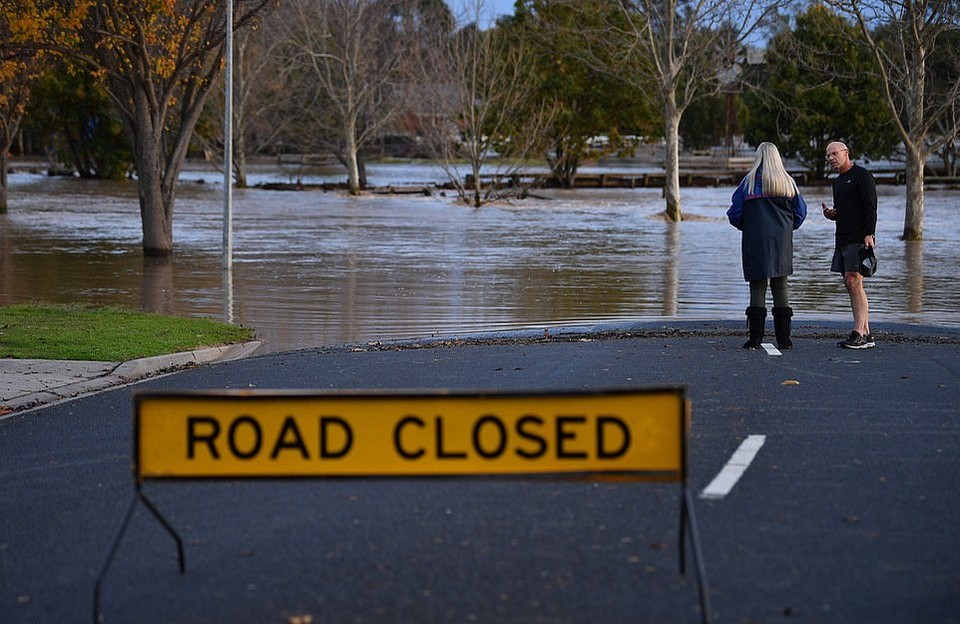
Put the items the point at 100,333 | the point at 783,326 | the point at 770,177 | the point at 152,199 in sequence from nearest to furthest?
1. the point at 770,177
2. the point at 783,326
3. the point at 100,333
4. the point at 152,199

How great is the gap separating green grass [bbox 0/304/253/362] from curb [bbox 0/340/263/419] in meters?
0.18

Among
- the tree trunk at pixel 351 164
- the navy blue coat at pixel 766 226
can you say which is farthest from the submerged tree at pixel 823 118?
the navy blue coat at pixel 766 226

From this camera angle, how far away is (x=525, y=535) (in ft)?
21.2

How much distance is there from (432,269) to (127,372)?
13289mm

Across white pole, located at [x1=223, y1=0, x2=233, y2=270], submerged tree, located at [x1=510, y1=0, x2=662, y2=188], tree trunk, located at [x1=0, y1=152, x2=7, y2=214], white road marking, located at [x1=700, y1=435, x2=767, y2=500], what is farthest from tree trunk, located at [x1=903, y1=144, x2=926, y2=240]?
submerged tree, located at [x1=510, y1=0, x2=662, y2=188]

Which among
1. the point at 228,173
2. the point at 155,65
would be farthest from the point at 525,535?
the point at 155,65

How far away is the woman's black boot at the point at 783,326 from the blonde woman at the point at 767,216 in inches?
12.3

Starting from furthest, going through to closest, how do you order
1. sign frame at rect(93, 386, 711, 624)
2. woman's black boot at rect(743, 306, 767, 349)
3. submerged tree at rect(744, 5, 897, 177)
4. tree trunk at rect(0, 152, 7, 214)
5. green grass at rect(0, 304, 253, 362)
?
submerged tree at rect(744, 5, 897, 177), tree trunk at rect(0, 152, 7, 214), green grass at rect(0, 304, 253, 362), woman's black boot at rect(743, 306, 767, 349), sign frame at rect(93, 386, 711, 624)

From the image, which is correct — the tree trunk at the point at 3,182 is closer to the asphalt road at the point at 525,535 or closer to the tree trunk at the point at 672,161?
the tree trunk at the point at 672,161

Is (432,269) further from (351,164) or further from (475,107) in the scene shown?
(351,164)

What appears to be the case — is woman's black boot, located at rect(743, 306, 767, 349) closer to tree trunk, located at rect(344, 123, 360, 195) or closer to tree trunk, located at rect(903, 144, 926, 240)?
tree trunk, located at rect(903, 144, 926, 240)

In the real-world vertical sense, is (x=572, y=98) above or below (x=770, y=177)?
above

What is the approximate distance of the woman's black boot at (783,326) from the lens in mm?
12805

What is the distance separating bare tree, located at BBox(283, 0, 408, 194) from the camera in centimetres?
5972
